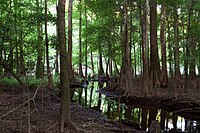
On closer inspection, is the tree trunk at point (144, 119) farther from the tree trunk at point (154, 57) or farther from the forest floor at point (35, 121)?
the tree trunk at point (154, 57)

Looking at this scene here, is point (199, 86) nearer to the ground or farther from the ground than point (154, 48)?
nearer to the ground

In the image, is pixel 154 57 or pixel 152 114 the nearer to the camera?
pixel 152 114

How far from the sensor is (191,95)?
13055mm

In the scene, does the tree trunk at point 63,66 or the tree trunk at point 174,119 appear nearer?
the tree trunk at point 63,66

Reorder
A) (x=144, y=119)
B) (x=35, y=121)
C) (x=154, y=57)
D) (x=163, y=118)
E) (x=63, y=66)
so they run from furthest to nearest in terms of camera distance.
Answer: (x=154, y=57), (x=163, y=118), (x=144, y=119), (x=35, y=121), (x=63, y=66)

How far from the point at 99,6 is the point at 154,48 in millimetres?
3855

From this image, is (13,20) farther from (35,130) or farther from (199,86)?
(199,86)

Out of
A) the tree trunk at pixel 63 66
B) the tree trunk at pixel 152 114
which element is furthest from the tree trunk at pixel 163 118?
the tree trunk at pixel 63 66

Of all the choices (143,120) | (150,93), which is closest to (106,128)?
(143,120)

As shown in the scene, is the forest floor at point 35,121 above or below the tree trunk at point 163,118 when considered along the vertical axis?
above

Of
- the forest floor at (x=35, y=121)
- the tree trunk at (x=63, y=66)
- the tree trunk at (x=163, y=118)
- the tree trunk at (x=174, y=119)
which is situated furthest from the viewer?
the tree trunk at (x=174, y=119)

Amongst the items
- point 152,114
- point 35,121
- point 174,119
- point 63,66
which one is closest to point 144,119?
point 152,114

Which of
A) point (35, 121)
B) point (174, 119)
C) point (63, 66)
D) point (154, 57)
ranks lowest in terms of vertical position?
point (174, 119)

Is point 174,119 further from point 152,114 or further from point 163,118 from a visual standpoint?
point 152,114
